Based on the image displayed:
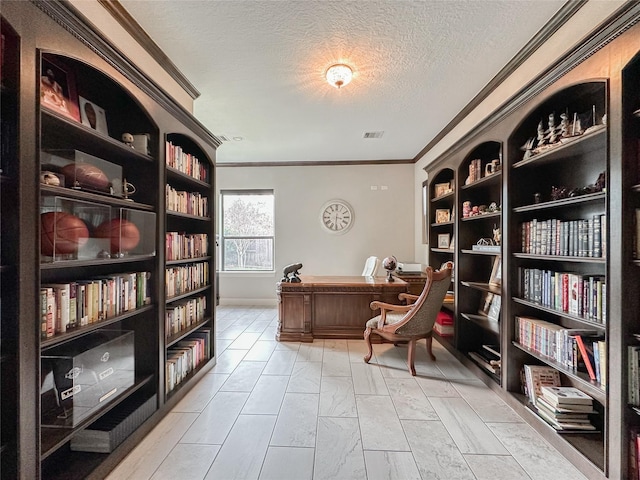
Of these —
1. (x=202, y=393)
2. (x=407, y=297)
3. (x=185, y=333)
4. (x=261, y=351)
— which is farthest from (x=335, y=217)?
(x=202, y=393)

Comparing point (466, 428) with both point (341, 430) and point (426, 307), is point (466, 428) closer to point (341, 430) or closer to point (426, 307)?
point (341, 430)

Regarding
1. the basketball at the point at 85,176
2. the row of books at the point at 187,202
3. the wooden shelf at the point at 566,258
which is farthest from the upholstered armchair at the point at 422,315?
the basketball at the point at 85,176

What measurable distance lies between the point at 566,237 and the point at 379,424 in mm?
1757

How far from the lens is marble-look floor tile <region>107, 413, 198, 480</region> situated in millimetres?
1648

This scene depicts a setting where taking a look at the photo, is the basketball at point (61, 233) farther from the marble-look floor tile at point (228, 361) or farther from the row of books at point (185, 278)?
the marble-look floor tile at point (228, 361)

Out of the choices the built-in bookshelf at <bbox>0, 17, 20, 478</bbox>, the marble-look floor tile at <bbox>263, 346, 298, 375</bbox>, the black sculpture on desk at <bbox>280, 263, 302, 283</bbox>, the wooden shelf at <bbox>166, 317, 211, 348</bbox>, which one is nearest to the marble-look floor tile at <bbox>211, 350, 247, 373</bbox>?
the marble-look floor tile at <bbox>263, 346, 298, 375</bbox>

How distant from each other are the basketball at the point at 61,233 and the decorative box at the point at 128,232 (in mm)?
135

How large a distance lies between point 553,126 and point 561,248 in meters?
0.85

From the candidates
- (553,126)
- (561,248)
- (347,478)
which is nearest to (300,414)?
(347,478)

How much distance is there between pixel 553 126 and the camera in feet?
6.77

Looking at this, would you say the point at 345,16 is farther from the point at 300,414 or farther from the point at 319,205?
the point at 319,205

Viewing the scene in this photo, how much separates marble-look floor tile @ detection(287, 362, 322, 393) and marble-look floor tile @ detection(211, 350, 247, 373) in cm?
64

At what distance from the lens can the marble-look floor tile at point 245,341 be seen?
3.59 metres

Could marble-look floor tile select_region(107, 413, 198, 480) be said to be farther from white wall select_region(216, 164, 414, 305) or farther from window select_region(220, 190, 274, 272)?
window select_region(220, 190, 274, 272)
